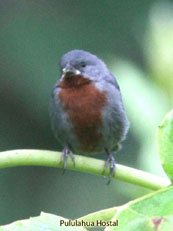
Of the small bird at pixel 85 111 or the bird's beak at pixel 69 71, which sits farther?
the bird's beak at pixel 69 71

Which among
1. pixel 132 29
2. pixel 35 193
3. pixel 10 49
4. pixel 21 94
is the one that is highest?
pixel 132 29

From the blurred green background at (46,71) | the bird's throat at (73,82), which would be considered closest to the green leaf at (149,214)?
the bird's throat at (73,82)

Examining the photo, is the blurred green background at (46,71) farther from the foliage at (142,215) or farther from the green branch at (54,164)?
the foliage at (142,215)

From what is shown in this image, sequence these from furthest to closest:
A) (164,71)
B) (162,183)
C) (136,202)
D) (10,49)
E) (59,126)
A: 1. (10,49)
2. (59,126)
3. (164,71)
4. (162,183)
5. (136,202)

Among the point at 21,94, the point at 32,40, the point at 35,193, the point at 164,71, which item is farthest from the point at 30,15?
the point at 164,71

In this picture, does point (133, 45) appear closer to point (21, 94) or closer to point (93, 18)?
point (93, 18)

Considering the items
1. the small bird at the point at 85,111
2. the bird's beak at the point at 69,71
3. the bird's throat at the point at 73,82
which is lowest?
the small bird at the point at 85,111

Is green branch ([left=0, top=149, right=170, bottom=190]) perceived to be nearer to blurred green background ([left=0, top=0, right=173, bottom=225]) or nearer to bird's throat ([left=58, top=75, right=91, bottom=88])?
bird's throat ([left=58, top=75, right=91, bottom=88])
